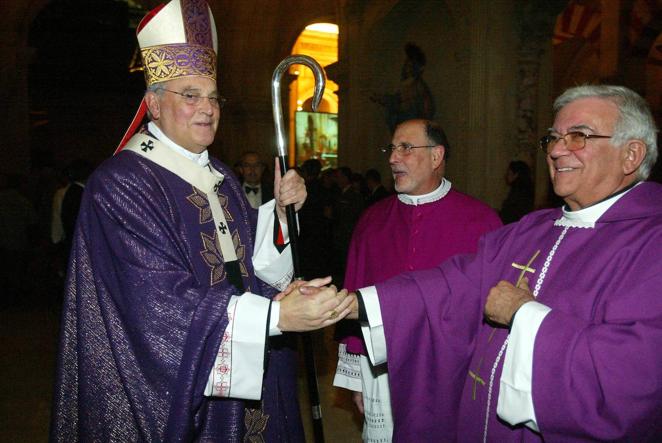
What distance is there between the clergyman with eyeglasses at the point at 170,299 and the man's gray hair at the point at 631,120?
3.45 ft

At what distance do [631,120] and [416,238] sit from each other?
1.29 metres

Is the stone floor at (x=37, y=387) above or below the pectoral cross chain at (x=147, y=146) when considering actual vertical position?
below

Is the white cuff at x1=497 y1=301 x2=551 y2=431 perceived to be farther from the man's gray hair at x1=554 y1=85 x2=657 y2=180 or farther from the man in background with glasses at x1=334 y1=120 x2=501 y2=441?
the man in background with glasses at x1=334 y1=120 x2=501 y2=441

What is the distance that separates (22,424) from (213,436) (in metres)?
2.82

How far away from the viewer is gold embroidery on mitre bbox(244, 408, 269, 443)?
228cm

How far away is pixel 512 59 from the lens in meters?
7.82

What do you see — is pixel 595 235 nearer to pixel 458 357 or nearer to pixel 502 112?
pixel 458 357

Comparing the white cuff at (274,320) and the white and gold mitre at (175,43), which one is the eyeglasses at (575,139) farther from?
the white and gold mitre at (175,43)

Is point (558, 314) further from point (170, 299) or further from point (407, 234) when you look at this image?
point (407, 234)

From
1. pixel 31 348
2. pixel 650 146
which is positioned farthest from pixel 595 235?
pixel 31 348

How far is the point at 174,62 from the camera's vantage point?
7.30 ft

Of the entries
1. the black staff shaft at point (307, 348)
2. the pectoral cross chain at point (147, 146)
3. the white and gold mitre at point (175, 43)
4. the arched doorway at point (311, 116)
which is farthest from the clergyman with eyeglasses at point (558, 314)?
the arched doorway at point (311, 116)

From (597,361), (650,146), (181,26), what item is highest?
(181,26)

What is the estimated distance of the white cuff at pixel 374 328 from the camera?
224 cm
